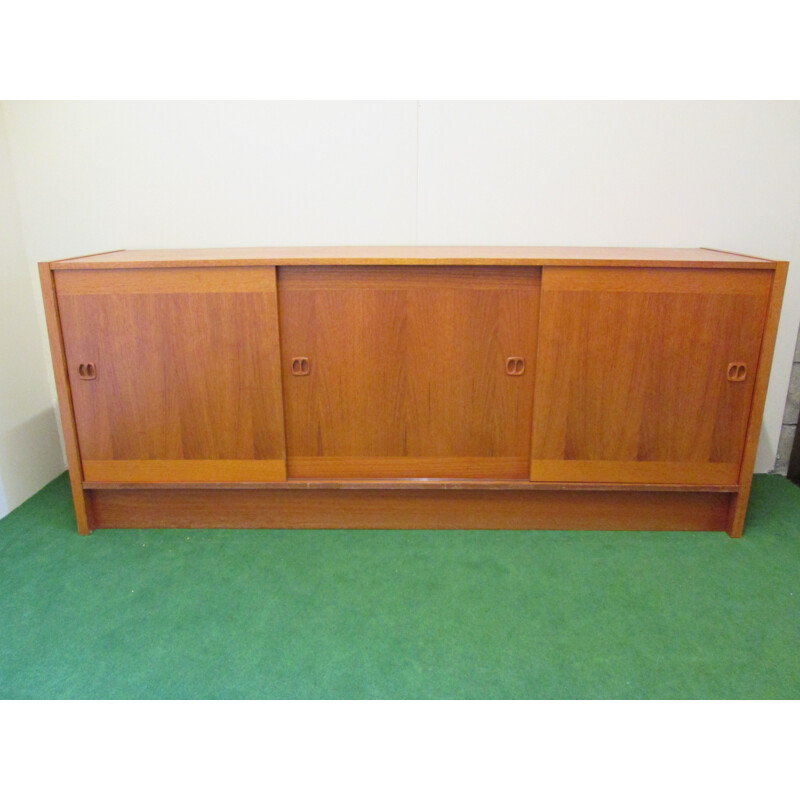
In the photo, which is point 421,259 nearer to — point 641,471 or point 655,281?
point 655,281

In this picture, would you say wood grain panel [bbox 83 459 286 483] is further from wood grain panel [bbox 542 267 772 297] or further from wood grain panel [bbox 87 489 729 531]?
wood grain panel [bbox 542 267 772 297]

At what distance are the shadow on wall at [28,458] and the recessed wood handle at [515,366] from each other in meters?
1.81

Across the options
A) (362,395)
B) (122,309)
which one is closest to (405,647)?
(362,395)

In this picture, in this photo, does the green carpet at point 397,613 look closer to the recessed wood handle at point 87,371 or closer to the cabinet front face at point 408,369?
the cabinet front face at point 408,369

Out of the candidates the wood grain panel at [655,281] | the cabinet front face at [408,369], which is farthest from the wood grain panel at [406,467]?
the wood grain panel at [655,281]

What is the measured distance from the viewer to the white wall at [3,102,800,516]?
2.09 metres

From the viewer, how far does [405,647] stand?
1461 mm

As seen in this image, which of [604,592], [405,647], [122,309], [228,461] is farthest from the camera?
[228,461]

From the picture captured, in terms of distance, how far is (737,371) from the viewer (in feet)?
5.96

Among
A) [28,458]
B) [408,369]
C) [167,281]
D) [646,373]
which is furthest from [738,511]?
[28,458]

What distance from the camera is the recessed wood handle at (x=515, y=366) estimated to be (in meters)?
1.84

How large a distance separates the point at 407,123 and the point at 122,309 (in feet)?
3.87

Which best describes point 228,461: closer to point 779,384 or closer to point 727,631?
point 727,631

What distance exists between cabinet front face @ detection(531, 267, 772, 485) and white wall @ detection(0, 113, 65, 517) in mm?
1887
